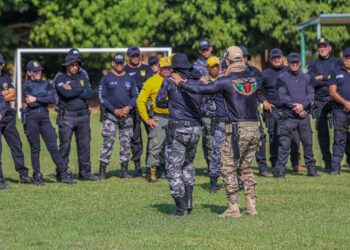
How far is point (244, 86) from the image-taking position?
1153 cm

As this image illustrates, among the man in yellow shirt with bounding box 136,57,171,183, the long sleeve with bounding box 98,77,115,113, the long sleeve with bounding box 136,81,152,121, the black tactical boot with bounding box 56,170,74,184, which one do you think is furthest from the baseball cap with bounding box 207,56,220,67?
the black tactical boot with bounding box 56,170,74,184

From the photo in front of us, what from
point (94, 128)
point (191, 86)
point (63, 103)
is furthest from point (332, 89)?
point (94, 128)

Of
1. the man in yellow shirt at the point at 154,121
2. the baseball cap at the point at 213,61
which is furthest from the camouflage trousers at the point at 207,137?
the baseball cap at the point at 213,61

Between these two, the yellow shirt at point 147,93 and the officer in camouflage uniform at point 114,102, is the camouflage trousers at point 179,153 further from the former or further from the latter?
the officer in camouflage uniform at point 114,102

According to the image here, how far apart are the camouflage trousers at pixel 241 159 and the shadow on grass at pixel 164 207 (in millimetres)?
1126

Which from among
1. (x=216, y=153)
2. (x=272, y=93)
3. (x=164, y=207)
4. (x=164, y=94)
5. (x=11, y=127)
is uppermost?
(x=164, y=94)

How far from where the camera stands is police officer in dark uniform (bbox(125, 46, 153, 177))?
17.0 meters

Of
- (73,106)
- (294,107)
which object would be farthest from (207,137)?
(73,106)

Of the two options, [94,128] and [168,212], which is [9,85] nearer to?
[168,212]

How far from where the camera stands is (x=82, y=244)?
402 inches

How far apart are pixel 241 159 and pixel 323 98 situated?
6063mm

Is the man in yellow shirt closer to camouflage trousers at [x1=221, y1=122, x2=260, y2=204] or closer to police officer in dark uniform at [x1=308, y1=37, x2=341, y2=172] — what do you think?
police officer in dark uniform at [x1=308, y1=37, x2=341, y2=172]

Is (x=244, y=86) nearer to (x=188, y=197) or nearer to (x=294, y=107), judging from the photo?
(x=188, y=197)

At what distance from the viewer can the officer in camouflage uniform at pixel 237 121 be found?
37.8 ft
